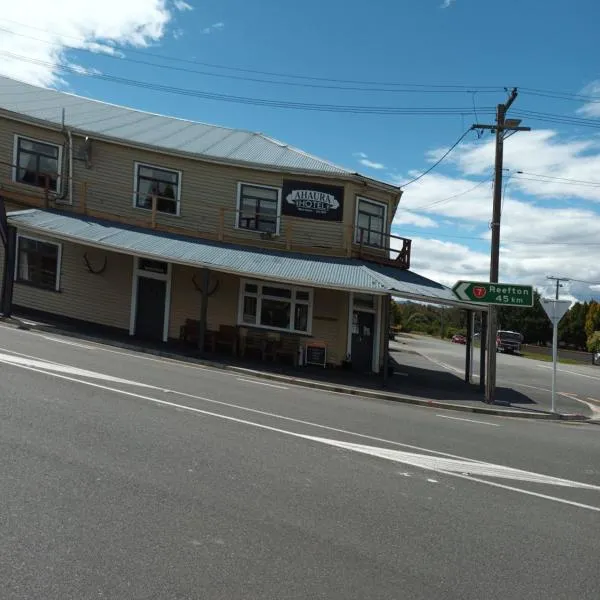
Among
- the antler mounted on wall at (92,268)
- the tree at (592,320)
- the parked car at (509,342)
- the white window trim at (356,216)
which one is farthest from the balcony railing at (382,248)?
the tree at (592,320)

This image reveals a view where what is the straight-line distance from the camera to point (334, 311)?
18812 mm

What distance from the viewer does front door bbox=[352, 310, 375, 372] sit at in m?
19.2

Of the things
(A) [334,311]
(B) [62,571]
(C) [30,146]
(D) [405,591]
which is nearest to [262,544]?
(D) [405,591]

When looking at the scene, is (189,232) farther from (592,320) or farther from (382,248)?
(592,320)

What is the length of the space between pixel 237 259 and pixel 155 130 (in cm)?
790

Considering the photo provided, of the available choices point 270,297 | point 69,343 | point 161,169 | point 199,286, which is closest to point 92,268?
point 199,286

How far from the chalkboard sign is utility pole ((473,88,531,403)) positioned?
5132 millimetres

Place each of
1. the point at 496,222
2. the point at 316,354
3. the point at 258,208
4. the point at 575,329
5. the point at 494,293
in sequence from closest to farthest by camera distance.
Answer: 1. the point at 494,293
2. the point at 496,222
3. the point at 316,354
4. the point at 258,208
5. the point at 575,329

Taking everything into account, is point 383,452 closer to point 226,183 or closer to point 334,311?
point 334,311

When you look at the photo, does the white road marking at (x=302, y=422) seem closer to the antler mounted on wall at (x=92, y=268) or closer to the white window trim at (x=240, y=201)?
the antler mounted on wall at (x=92, y=268)

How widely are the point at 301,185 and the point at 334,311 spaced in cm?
431

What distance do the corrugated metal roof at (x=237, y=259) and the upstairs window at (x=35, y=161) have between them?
1.60m

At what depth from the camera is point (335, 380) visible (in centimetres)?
1609

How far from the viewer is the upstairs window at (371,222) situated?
64.6ft
